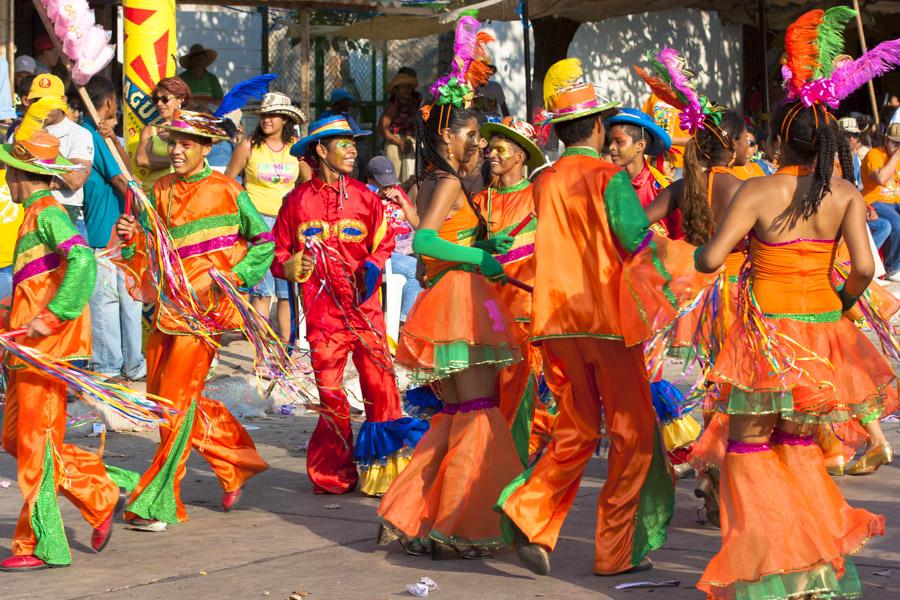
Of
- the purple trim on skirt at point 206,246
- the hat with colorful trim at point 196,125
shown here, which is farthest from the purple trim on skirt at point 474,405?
the hat with colorful trim at point 196,125

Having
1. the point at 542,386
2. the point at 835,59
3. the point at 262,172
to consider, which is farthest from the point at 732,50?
the point at 835,59

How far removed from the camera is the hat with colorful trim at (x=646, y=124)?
7484 mm

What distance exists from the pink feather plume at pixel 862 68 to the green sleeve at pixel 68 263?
3.06 m

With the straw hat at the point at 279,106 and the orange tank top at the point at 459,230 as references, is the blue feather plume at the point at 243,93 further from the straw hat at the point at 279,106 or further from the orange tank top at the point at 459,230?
the orange tank top at the point at 459,230

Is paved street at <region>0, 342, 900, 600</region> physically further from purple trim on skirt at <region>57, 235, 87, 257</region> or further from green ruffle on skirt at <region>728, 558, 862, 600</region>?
purple trim on skirt at <region>57, 235, 87, 257</region>

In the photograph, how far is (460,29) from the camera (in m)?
6.85

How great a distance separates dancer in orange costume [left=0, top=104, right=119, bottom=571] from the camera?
6035mm

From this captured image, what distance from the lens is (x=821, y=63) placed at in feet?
17.3

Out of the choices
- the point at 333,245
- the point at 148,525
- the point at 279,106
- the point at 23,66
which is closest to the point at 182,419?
the point at 148,525

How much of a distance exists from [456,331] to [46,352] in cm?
174

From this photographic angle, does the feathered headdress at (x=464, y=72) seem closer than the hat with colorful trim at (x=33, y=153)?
No

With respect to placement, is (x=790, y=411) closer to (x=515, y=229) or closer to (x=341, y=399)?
(x=515, y=229)

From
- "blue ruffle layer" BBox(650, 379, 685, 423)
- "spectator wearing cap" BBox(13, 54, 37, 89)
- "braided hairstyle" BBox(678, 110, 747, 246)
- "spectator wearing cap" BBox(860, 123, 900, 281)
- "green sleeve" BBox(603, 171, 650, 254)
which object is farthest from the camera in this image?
"spectator wearing cap" BBox(860, 123, 900, 281)

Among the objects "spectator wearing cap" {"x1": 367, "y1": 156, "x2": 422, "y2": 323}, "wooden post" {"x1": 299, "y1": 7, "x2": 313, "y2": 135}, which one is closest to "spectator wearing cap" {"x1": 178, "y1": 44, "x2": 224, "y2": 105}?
"wooden post" {"x1": 299, "y1": 7, "x2": 313, "y2": 135}
